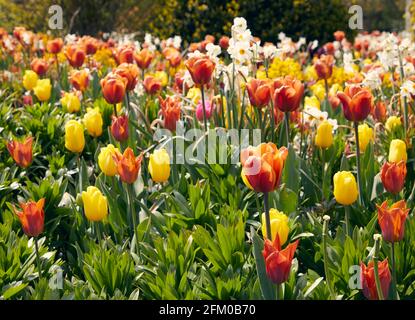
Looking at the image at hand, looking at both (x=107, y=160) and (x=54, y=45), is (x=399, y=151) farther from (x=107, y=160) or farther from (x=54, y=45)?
(x=54, y=45)

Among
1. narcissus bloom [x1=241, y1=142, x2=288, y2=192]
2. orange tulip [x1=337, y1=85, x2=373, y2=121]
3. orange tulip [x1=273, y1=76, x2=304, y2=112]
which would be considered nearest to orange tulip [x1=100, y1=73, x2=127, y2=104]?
orange tulip [x1=273, y1=76, x2=304, y2=112]

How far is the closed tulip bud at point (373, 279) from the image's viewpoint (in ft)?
5.88

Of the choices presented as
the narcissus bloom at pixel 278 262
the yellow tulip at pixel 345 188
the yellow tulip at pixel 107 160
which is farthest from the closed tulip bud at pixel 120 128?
the narcissus bloom at pixel 278 262

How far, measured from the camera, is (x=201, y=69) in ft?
9.45

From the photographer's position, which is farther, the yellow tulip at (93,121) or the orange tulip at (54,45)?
the orange tulip at (54,45)

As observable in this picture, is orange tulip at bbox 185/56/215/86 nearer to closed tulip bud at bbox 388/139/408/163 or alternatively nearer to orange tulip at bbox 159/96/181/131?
orange tulip at bbox 159/96/181/131

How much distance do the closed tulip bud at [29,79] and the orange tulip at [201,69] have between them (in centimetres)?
176

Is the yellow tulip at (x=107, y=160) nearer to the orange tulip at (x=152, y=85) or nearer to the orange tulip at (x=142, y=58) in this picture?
the orange tulip at (x=152, y=85)

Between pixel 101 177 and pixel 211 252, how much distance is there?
94 cm

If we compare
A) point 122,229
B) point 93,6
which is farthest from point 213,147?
point 93,6

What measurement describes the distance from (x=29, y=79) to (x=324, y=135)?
2.15 m
